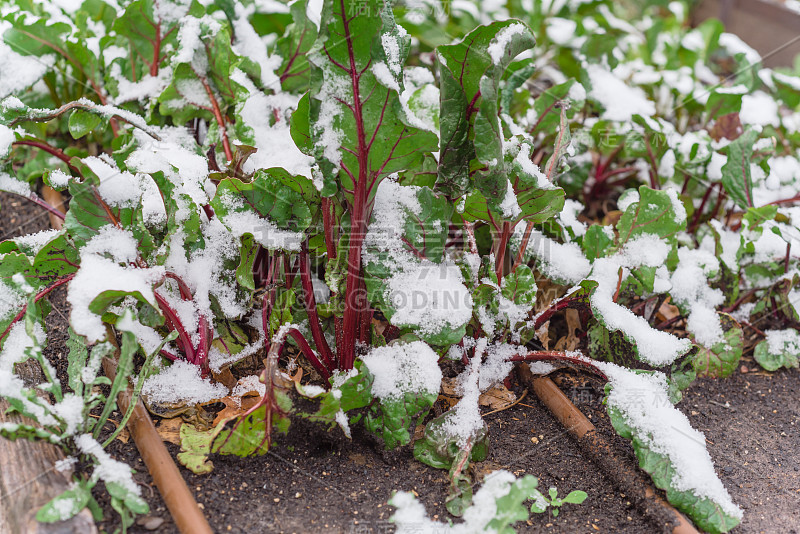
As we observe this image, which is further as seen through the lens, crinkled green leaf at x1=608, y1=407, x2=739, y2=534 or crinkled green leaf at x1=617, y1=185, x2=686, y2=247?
crinkled green leaf at x1=617, y1=185, x2=686, y2=247

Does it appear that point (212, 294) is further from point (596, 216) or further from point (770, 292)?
point (770, 292)

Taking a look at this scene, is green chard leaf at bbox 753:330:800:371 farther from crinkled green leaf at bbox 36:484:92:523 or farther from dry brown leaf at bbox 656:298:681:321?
crinkled green leaf at bbox 36:484:92:523

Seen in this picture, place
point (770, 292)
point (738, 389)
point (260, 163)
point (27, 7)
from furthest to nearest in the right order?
point (27, 7) → point (770, 292) → point (738, 389) → point (260, 163)

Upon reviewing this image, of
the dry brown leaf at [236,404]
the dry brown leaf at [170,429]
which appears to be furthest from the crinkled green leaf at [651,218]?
the dry brown leaf at [170,429]

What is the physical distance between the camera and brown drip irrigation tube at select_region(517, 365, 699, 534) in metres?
1.06

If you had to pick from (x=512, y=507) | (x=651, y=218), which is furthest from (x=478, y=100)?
(x=512, y=507)

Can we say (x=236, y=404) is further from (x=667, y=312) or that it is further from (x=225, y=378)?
(x=667, y=312)

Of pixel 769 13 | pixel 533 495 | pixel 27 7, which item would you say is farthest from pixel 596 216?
pixel 769 13

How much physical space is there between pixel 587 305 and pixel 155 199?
937 mm

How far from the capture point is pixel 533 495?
1067 mm

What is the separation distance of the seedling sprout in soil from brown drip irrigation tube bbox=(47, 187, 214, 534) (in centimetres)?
4

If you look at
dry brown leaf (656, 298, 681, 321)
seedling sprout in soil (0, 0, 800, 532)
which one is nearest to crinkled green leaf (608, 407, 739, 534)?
seedling sprout in soil (0, 0, 800, 532)

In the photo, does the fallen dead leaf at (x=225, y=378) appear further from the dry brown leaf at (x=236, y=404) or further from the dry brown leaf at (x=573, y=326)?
the dry brown leaf at (x=573, y=326)

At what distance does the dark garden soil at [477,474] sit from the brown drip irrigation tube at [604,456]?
0.02 metres
